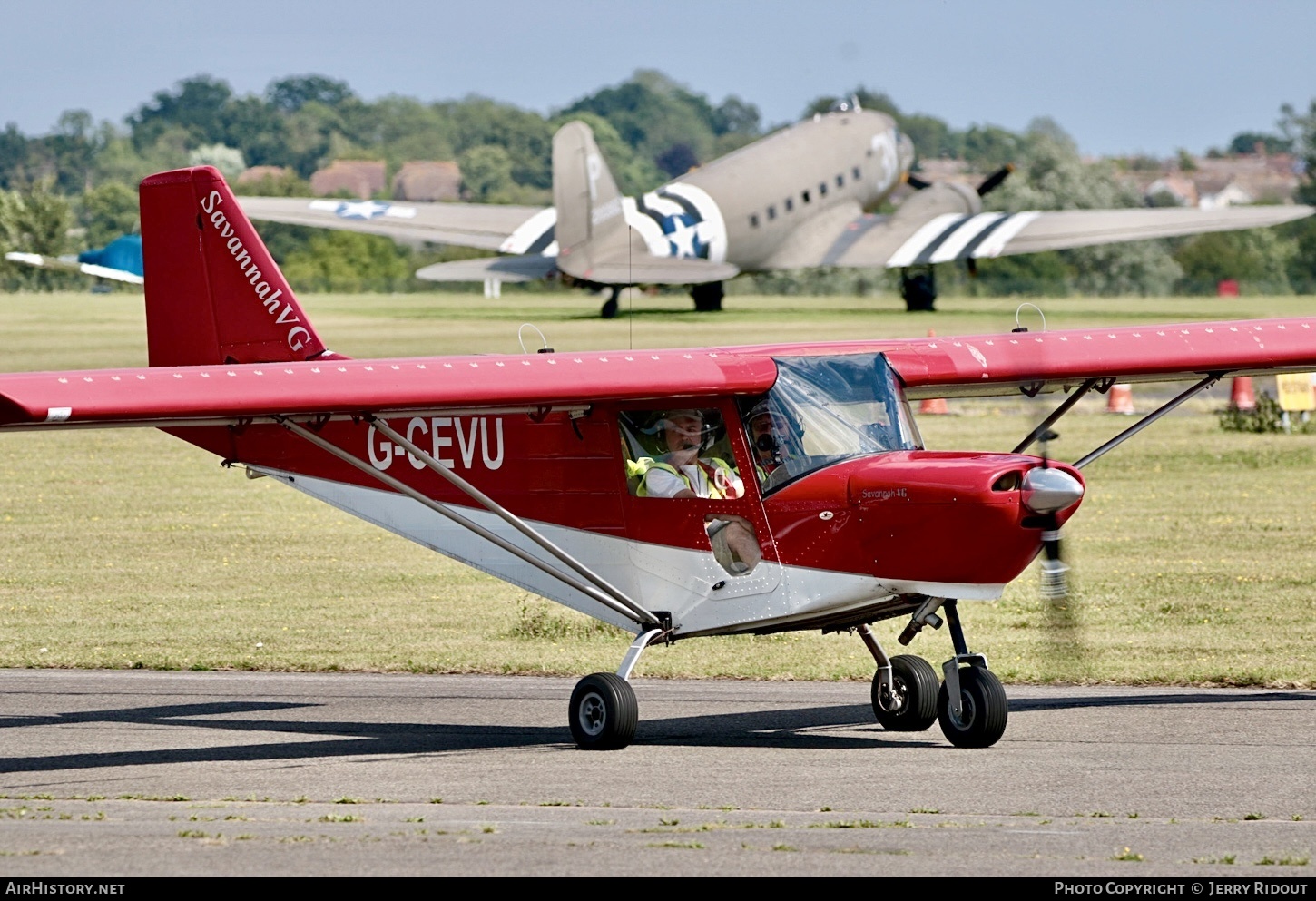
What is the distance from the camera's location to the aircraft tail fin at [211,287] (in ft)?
46.4

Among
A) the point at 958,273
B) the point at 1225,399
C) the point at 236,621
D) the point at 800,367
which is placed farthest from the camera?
the point at 958,273

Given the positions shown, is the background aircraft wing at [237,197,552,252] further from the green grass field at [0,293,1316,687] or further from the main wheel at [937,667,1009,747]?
the main wheel at [937,667,1009,747]

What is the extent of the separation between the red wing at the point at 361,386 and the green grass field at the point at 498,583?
2634mm

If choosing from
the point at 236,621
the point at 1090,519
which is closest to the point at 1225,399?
the point at 1090,519

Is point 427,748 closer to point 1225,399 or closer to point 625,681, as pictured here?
point 625,681

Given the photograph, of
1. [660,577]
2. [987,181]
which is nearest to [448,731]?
[660,577]

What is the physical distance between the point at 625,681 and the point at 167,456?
74.5ft

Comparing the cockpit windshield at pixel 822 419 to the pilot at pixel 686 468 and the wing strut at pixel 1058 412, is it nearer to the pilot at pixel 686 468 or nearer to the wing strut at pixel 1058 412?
the pilot at pixel 686 468

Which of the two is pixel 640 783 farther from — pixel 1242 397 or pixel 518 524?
pixel 1242 397

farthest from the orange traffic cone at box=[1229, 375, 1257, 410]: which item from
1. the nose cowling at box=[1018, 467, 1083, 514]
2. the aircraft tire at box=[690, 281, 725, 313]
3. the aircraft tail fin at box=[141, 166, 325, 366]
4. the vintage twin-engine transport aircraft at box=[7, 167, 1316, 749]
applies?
the nose cowling at box=[1018, 467, 1083, 514]

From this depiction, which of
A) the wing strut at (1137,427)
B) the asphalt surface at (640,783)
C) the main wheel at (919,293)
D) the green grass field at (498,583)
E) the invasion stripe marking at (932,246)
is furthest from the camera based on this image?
the main wheel at (919,293)

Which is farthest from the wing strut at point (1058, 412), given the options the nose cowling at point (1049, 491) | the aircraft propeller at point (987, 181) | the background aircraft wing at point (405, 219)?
the aircraft propeller at point (987, 181)

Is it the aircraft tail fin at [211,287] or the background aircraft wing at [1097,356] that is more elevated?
the aircraft tail fin at [211,287]

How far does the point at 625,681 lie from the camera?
39.0 feet
